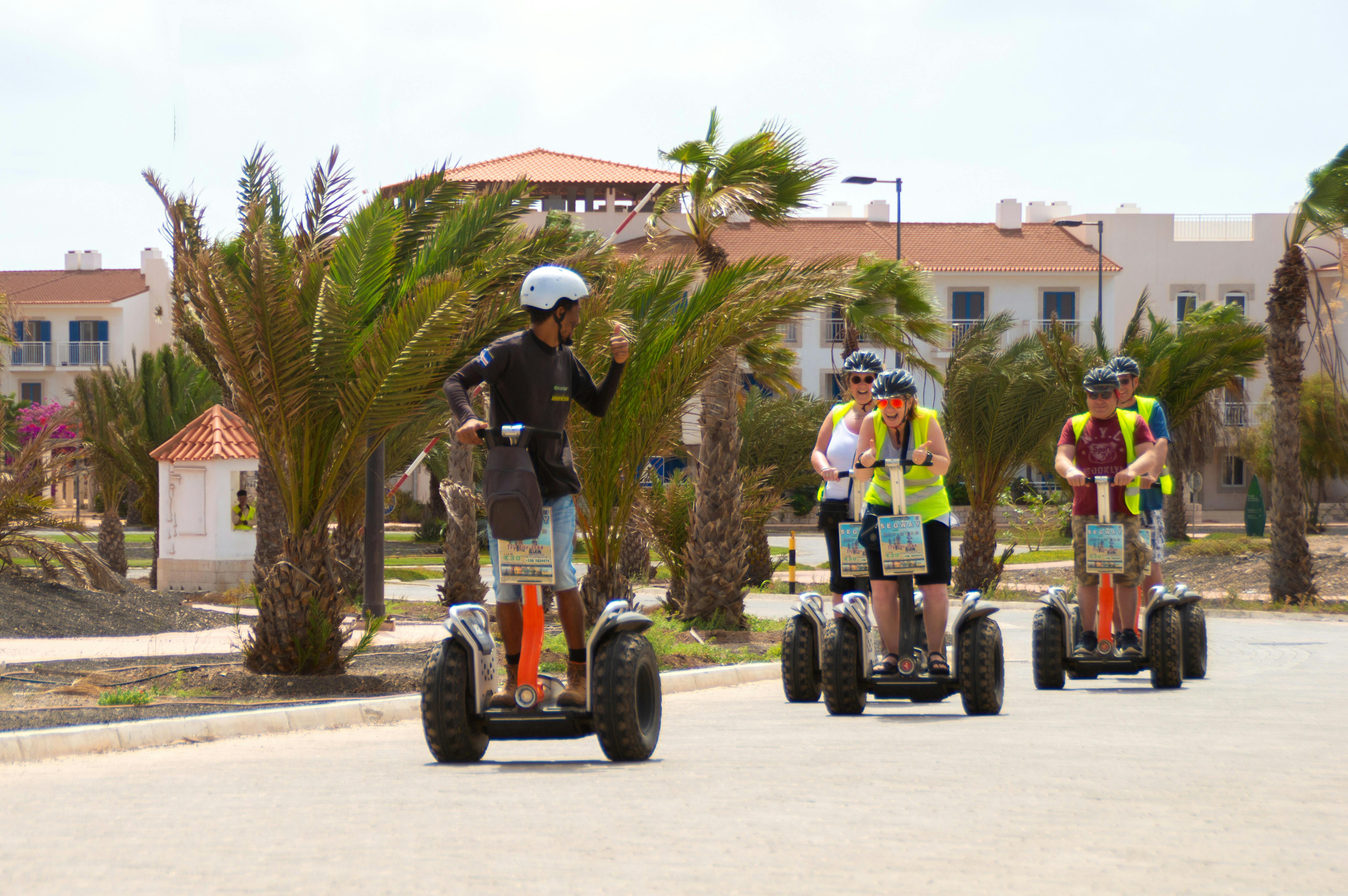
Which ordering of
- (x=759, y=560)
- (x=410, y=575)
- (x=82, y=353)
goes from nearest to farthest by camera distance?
(x=759, y=560) → (x=410, y=575) → (x=82, y=353)

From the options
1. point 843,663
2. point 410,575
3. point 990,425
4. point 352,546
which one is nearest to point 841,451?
point 843,663

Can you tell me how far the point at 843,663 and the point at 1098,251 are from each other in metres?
55.1

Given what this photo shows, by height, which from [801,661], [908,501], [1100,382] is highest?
[1100,382]

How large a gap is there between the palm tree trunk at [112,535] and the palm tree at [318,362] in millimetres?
15064

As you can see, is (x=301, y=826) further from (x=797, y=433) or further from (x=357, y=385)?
(x=797, y=433)

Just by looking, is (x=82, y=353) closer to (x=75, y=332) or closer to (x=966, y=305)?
(x=75, y=332)

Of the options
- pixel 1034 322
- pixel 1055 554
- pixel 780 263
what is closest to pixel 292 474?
pixel 780 263

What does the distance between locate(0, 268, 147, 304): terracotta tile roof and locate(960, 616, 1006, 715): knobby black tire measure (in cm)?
6320

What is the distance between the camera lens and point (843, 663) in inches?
307

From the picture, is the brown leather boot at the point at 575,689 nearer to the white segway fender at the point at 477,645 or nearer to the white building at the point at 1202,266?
the white segway fender at the point at 477,645

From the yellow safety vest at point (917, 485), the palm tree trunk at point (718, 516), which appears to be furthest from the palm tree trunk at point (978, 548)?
the yellow safety vest at point (917, 485)

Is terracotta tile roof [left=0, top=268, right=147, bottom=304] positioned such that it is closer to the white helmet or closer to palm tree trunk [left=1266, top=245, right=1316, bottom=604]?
palm tree trunk [left=1266, top=245, right=1316, bottom=604]

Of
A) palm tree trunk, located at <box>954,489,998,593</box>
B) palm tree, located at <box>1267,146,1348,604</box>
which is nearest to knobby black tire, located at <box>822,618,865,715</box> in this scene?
palm tree, located at <box>1267,146,1348,604</box>

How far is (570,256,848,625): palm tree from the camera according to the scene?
40.8 feet
